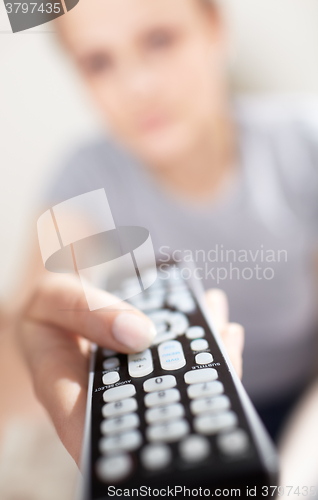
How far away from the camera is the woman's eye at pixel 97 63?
0.30 m

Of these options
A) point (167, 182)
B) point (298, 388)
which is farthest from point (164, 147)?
point (298, 388)

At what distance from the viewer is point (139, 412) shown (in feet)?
0.56

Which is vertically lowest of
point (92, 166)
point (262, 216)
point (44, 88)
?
point (262, 216)

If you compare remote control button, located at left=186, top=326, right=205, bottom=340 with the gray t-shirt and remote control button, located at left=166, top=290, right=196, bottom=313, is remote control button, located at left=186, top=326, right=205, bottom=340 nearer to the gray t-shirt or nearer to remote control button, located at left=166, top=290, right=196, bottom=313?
remote control button, located at left=166, top=290, right=196, bottom=313

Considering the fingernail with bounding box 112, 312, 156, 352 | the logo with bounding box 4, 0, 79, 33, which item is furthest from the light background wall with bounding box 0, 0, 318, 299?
the fingernail with bounding box 112, 312, 156, 352

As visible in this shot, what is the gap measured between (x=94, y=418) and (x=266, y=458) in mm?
86

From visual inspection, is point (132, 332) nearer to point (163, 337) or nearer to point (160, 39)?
point (163, 337)

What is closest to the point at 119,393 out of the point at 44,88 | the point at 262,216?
the point at 44,88

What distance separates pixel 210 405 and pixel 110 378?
7cm

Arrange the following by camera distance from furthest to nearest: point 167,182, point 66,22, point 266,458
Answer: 1. point 167,182
2. point 66,22
3. point 266,458

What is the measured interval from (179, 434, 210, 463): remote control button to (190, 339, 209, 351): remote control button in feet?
0.21

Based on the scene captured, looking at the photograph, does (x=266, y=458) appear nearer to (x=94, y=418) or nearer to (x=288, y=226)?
(x=94, y=418)

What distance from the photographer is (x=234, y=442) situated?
14 centimetres

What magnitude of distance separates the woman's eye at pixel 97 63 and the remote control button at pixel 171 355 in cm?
25
